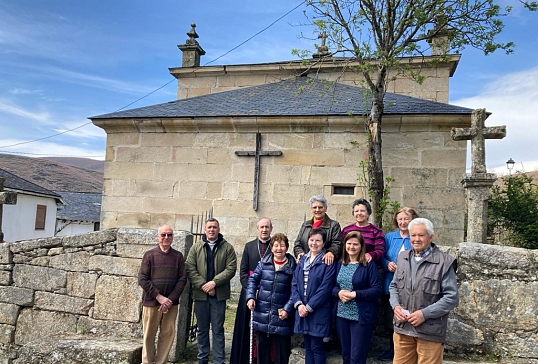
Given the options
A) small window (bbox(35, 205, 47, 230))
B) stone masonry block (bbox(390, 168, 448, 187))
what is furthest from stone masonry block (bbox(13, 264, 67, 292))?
small window (bbox(35, 205, 47, 230))

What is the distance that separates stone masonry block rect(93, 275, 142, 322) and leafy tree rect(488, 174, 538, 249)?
8.93 m

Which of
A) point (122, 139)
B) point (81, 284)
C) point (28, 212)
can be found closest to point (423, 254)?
point (81, 284)

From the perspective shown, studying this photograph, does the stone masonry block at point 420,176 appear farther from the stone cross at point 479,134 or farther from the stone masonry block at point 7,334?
the stone masonry block at point 7,334

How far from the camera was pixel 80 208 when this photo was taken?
29.9 metres

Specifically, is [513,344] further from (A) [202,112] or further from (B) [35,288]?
(A) [202,112]

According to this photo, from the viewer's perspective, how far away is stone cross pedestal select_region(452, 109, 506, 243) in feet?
19.0

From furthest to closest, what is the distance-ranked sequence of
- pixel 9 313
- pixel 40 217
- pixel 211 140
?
pixel 40 217, pixel 211 140, pixel 9 313

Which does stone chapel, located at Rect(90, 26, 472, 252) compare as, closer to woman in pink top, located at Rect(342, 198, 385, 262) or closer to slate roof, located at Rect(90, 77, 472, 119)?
slate roof, located at Rect(90, 77, 472, 119)

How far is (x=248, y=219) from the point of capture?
26.8ft

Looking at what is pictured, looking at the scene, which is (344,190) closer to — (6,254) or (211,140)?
(211,140)

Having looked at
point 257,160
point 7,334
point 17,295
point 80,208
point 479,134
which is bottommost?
point 7,334

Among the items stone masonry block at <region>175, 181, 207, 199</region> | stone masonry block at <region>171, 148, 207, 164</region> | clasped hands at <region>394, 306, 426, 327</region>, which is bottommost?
clasped hands at <region>394, 306, 426, 327</region>

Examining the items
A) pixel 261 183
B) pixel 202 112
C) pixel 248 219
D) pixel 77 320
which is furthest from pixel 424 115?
pixel 77 320

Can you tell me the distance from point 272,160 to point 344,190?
4.89 feet
